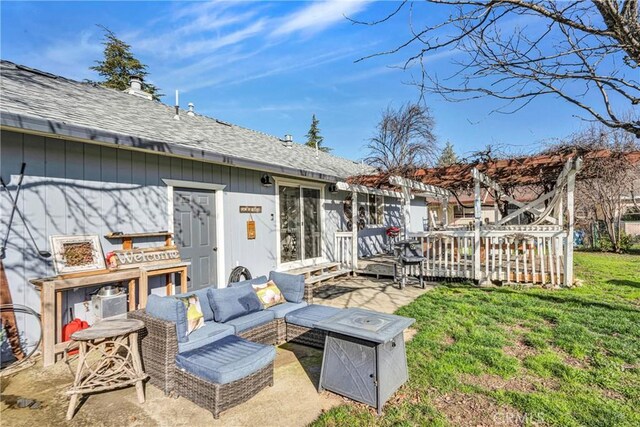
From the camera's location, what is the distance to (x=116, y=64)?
758 inches

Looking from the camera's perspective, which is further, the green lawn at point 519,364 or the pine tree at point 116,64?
the pine tree at point 116,64

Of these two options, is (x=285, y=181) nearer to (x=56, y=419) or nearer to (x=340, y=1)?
(x=340, y=1)

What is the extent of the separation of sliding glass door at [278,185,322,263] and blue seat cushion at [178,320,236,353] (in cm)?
405

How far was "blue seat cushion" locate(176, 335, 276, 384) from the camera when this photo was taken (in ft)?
8.63

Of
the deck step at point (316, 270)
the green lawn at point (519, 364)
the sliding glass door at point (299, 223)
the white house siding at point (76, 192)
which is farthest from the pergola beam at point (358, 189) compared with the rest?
the green lawn at point (519, 364)

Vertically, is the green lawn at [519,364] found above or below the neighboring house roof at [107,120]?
below

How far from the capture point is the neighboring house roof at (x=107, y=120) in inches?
142

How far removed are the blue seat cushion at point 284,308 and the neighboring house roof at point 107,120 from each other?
2568mm

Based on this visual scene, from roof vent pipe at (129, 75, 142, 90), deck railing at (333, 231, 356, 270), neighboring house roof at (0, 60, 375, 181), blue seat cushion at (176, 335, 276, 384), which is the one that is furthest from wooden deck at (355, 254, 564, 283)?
roof vent pipe at (129, 75, 142, 90)

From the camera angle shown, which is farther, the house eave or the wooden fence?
the wooden fence

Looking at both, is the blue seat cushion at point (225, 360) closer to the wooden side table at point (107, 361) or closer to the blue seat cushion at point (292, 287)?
the wooden side table at point (107, 361)

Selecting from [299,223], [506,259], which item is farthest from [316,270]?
[506,259]

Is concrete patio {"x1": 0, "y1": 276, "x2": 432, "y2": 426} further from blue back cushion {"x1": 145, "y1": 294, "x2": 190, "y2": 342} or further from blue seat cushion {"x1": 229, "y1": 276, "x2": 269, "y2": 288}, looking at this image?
blue seat cushion {"x1": 229, "y1": 276, "x2": 269, "y2": 288}

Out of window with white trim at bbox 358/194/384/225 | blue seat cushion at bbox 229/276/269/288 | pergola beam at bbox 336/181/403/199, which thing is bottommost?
blue seat cushion at bbox 229/276/269/288
